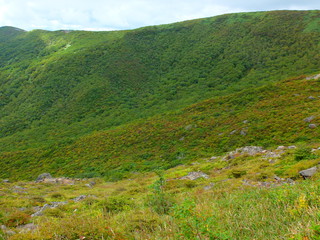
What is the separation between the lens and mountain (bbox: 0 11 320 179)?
23453 millimetres

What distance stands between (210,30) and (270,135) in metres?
56.7

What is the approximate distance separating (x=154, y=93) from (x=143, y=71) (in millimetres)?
10842

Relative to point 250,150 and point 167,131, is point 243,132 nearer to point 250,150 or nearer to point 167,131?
point 250,150

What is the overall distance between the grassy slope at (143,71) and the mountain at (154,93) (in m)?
0.28

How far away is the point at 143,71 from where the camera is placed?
5784 cm

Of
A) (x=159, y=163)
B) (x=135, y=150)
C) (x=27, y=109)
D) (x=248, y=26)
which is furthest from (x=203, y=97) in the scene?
(x=27, y=109)

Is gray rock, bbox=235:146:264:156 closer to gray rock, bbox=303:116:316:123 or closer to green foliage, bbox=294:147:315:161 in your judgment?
green foliage, bbox=294:147:315:161

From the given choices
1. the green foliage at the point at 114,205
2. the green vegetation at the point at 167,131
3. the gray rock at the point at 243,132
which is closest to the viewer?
the green vegetation at the point at 167,131

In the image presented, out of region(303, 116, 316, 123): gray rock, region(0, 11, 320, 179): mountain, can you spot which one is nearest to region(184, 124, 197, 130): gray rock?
region(0, 11, 320, 179): mountain

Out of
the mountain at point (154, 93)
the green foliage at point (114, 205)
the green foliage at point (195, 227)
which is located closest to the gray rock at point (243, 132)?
the mountain at point (154, 93)

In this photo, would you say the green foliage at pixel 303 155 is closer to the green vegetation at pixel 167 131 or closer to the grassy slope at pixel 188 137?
the green vegetation at pixel 167 131

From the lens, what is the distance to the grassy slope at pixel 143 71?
4216 centimetres

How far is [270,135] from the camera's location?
18.9 m

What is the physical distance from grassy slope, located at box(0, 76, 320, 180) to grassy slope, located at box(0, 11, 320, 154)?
19.4 feet
